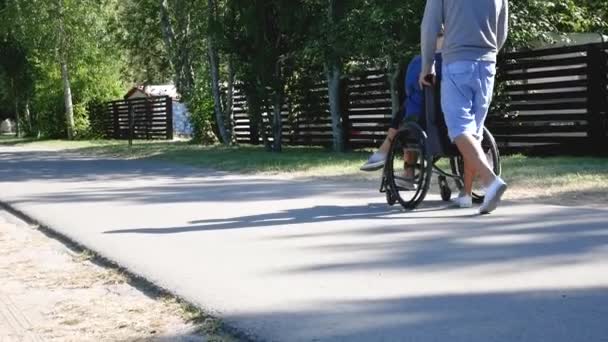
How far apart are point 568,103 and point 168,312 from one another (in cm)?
1048

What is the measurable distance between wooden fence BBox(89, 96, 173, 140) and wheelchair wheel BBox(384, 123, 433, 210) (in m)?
24.5

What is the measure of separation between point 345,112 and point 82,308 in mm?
14808

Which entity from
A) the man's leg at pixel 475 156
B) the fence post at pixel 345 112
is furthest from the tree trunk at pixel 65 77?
the man's leg at pixel 475 156

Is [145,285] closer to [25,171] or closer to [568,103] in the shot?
[568,103]

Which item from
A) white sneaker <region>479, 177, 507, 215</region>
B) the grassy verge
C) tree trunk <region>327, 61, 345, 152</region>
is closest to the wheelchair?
white sneaker <region>479, 177, 507, 215</region>

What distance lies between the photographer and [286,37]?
58.6 ft

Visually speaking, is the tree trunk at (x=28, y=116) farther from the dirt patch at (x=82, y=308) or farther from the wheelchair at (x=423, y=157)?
the dirt patch at (x=82, y=308)

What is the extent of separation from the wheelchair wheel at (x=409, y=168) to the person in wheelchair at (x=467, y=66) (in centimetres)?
41

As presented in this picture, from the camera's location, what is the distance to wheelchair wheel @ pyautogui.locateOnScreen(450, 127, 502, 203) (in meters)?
6.68

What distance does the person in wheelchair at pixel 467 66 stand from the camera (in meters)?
6.07

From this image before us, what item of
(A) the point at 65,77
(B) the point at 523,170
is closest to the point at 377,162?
(B) the point at 523,170

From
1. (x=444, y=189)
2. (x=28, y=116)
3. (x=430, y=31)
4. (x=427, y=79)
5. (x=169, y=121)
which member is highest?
(x=430, y=31)

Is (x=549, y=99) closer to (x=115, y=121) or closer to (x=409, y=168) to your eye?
(x=409, y=168)

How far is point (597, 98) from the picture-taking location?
1259 cm
